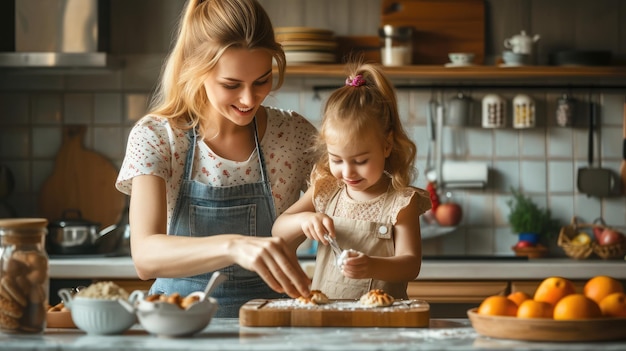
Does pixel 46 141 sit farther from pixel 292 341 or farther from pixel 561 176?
pixel 292 341

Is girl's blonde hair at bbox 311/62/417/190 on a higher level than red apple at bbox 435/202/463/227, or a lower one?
higher

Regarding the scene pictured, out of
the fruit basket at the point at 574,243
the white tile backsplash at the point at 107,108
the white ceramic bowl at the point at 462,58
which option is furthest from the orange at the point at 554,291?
the white tile backsplash at the point at 107,108

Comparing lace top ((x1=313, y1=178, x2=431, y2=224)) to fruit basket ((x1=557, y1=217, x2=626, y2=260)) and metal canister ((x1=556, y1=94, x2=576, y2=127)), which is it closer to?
fruit basket ((x1=557, y1=217, x2=626, y2=260))

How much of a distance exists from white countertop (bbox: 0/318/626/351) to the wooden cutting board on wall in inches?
95.5

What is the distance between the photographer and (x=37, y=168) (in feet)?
13.3

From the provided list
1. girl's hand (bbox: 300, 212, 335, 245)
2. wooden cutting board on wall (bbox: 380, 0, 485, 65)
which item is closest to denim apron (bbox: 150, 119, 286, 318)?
girl's hand (bbox: 300, 212, 335, 245)

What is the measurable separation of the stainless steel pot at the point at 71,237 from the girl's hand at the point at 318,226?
72.3 inches

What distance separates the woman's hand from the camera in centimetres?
161

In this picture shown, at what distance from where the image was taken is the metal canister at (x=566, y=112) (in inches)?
153

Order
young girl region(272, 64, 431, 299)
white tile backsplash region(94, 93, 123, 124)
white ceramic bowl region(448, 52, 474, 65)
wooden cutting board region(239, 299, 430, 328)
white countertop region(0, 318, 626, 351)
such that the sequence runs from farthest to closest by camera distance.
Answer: white tile backsplash region(94, 93, 123, 124) < white ceramic bowl region(448, 52, 474, 65) < young girl region(272, 64, 431, 299) < wooden cutting board region(239, 299, 430, 328) < white countertop region(0, 318, 626, 351)

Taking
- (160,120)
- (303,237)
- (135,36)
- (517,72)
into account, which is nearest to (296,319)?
(303,237)

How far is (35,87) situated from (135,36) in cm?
51

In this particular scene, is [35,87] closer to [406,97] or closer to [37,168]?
[37,168]

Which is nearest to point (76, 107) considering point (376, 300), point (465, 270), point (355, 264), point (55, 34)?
point (55, 34)
